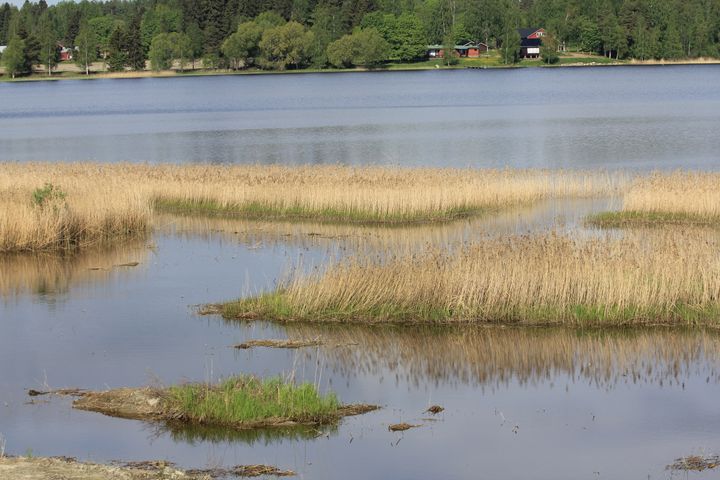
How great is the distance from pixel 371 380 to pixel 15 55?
150706 mm

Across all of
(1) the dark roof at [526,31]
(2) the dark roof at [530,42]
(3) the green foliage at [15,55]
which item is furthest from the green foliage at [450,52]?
(3) the green foliage at [15,55]

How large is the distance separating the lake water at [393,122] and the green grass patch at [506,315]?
22629 mm

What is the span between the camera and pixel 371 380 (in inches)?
539

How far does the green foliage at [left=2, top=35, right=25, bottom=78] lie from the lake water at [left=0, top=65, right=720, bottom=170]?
35.5m

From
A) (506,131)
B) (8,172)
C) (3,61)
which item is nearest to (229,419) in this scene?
(8,172)

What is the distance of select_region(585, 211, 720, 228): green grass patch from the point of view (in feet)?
78.7

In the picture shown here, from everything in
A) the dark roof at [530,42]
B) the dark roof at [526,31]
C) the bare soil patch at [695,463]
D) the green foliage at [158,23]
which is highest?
the green foliage at [158,23]

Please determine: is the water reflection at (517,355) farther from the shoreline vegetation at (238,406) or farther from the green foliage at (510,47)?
the green foliage at (510,47)

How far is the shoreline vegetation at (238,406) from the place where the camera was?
11578mm

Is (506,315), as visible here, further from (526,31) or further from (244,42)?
(526,31)

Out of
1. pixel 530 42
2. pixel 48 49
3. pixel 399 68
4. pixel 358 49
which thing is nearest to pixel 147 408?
pixel 358 49

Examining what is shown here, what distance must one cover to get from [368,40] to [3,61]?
177 feet

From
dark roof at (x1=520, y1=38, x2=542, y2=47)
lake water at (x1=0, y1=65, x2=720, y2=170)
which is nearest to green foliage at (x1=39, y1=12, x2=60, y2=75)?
lake water at (x1=0, y1=65, x2=720, y2=170)

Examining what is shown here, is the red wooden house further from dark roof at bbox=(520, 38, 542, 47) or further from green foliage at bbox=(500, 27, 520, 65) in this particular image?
green foliage at bbox=(500, 27, 520, 65)
